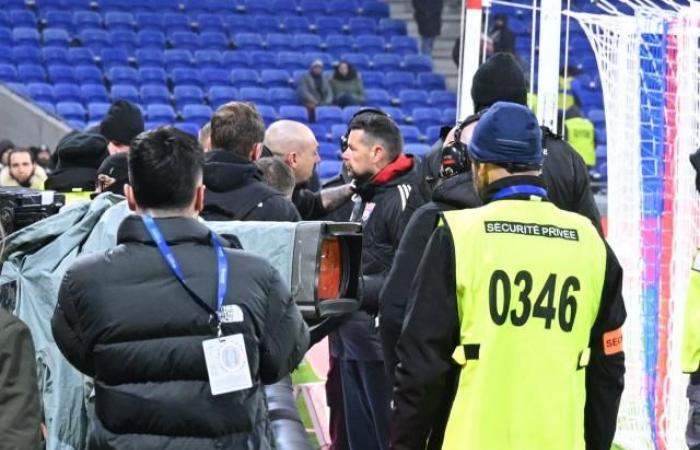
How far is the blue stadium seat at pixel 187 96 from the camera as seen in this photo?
21688 mm

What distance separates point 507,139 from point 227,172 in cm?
204

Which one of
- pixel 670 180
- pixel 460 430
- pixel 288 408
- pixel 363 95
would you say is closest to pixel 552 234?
pixel 460 430

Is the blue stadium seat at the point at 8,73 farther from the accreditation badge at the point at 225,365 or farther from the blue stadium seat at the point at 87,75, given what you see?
the accreditation badge at the point at 225,365

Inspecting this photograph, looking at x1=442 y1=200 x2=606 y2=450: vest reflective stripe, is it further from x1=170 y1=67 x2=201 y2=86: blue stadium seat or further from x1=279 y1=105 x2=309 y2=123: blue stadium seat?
x1=170 y1=67 x2=201 y2=86: blue stadium seat

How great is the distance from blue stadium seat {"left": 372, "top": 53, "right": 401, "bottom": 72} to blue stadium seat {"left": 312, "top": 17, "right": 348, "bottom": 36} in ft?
3.30

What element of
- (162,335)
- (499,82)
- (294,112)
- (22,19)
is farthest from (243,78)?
(162,335)

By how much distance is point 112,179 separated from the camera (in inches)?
244

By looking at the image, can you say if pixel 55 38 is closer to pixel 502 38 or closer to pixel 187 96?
pixel 187 96

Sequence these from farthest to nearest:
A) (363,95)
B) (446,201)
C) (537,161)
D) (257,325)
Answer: (363,95), (446,201), (537,161), (257,325)

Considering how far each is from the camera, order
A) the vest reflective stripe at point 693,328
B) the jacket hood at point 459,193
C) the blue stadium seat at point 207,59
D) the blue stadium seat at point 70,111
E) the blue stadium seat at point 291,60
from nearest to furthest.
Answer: the jacket hood at point 459,193, the vest reflective stripe at point 693,328, the blue stadium seat at point 70,111, the blue stadium seat at point 207,59, the blue stadium seat at point 291,60

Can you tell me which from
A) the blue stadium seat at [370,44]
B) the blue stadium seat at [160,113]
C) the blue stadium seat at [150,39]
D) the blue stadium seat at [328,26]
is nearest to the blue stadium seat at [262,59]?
the blue stadium seat at [150,39]

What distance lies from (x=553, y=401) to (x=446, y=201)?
852 mm

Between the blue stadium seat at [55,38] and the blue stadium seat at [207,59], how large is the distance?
1.95 meters

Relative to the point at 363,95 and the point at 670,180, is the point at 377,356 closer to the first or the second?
the point at 670,180
